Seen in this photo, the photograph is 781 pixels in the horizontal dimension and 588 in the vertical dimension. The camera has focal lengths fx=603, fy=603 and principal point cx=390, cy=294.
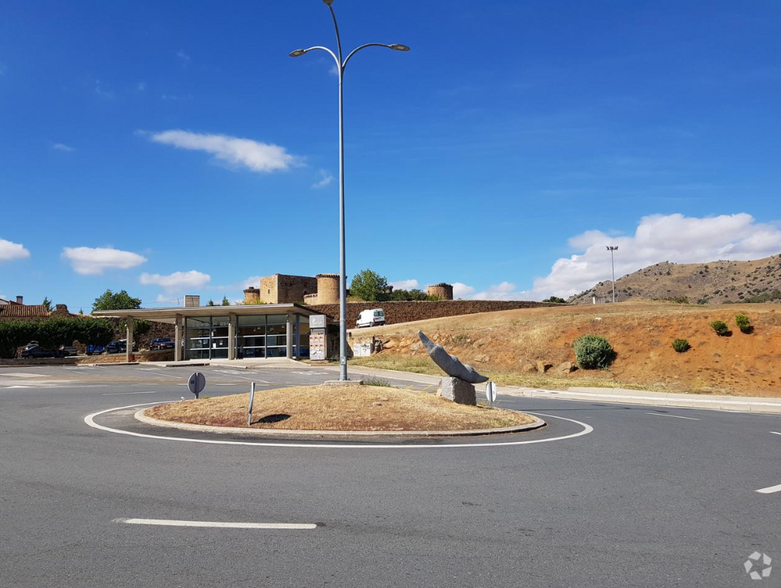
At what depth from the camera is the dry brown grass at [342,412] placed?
11469 millimetres

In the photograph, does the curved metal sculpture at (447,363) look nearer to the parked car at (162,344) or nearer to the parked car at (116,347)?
the parked car at (162,344)

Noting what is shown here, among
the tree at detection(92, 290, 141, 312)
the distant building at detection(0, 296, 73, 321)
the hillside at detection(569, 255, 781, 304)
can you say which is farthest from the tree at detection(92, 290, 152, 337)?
the hillside at detection(569, 255, 781, 304)

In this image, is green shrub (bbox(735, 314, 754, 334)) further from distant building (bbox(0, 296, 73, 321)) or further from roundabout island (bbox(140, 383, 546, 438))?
distant building (bbox(0, 296, 73, 321))

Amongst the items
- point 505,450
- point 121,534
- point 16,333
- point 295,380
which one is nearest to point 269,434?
point 505,450

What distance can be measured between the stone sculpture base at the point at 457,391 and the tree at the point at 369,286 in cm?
8604

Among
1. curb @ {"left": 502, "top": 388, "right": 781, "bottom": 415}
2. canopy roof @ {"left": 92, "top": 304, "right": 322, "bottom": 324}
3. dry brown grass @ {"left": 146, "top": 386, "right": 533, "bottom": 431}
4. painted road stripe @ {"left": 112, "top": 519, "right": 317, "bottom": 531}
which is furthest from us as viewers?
canopy roof @ {"left": 92, "top": 304, "right": 322, "bottom": 324}

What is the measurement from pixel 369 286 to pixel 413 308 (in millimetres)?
30716

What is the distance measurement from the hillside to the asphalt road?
86950mm

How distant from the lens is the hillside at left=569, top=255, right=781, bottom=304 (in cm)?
9112

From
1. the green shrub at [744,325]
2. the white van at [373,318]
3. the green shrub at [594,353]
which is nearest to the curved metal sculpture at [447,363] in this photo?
the green shrub at [594,353]

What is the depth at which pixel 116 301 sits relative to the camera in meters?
96.6

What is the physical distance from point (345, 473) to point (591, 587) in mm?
4053

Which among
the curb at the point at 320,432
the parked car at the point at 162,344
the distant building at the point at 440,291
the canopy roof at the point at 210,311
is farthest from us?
the distant building at the point at 440,291

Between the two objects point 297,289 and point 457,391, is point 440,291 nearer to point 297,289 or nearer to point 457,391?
point 297,289
